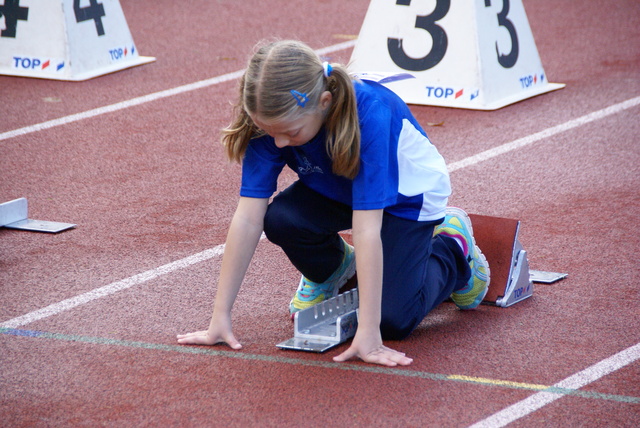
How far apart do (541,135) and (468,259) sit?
282cm

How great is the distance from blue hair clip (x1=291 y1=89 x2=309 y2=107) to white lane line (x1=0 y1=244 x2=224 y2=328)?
1404mm

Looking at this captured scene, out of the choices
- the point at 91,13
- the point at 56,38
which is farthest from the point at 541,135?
the point at 56,38

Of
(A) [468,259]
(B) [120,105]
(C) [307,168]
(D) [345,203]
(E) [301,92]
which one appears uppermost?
(E) [301,92]

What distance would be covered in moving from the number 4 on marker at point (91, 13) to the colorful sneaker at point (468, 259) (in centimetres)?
503

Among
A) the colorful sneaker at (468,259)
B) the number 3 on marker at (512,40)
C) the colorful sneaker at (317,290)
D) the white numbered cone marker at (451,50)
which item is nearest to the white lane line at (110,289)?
the colorful sneaker at (317,290)

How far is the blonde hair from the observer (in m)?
2.79

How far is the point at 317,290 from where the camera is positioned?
3490 mm

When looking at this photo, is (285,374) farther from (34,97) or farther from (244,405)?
(34,97)

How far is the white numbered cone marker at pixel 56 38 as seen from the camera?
24.8 feet

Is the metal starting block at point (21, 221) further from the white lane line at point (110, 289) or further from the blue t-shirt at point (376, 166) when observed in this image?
the blue t-shirt at point (376, 166)

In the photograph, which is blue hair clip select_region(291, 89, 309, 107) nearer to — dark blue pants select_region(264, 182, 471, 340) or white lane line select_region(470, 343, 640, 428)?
dark blue pants select_region(264, 182, 471, 340)

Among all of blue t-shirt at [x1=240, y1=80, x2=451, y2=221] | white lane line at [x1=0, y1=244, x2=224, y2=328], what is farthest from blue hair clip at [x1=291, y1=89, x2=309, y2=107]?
white lane line at [x1=0, y1=244, x2=224, y2=328]

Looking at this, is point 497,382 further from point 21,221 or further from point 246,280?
point 21,221

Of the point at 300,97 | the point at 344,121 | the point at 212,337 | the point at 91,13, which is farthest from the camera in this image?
the point at 91,13
